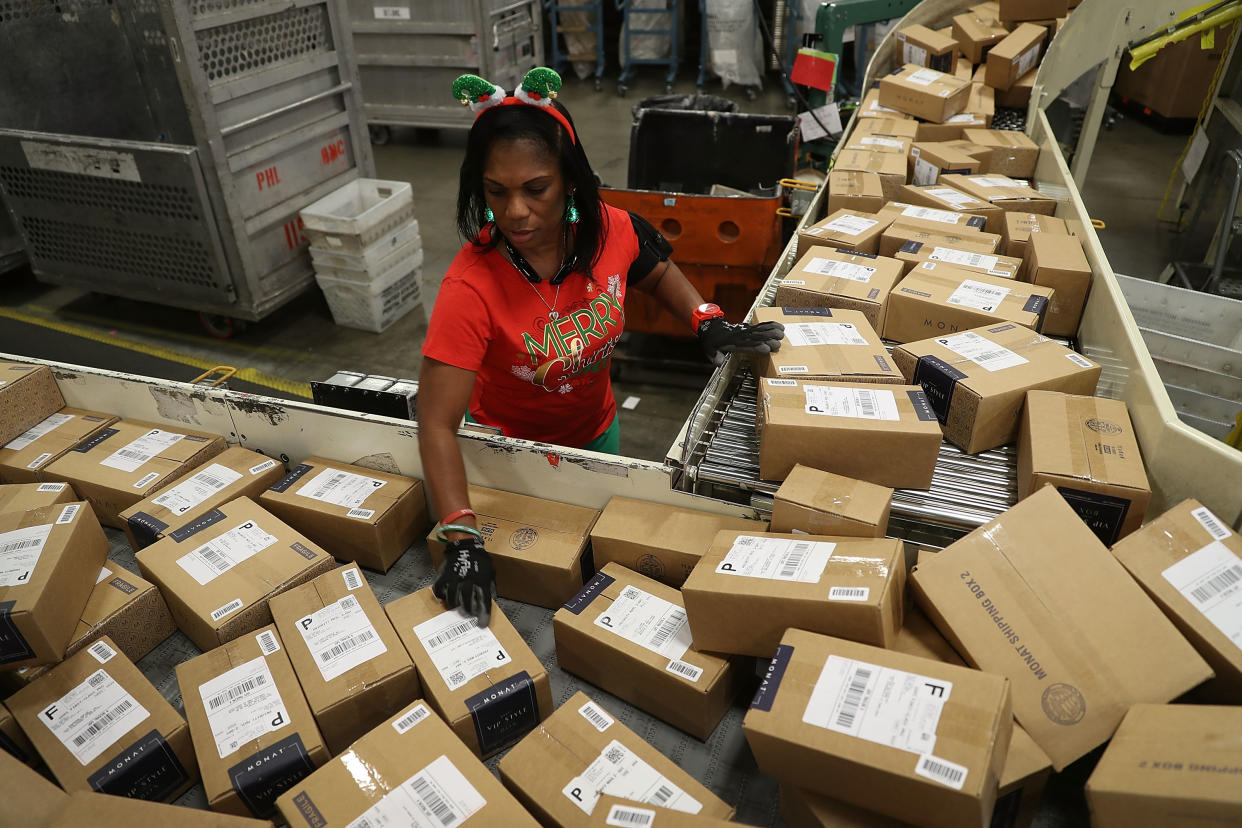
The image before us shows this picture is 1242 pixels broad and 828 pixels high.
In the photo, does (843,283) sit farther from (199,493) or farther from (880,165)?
(199,493)

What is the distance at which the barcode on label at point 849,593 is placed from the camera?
1.13 m

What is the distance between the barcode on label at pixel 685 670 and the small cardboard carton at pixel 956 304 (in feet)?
3.94

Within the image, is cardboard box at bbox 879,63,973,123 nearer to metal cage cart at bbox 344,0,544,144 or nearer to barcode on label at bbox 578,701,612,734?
barcode on label at bbox 578,701,612,734

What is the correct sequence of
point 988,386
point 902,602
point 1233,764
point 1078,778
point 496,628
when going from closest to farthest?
1. point 1233,764
2. point 1078,778
3. point 902,602
4. point 496,628
5. point 988,386

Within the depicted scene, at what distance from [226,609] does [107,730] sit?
0.25 meters

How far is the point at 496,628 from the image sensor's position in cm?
136

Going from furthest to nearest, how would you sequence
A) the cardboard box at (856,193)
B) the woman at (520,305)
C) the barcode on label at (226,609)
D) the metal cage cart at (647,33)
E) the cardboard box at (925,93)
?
the metal cage cart at (647,33), the cardboard box at (925,93), the cardboard box at (856,193), the woman at (520,305), the barcode on label at (226,609)

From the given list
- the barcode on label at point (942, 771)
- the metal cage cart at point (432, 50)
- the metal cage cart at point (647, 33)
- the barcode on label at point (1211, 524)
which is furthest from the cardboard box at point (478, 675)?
the metal cage cart at point (647, 33)

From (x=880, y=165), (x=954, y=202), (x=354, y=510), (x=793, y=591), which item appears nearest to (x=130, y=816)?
(x=354, y=510)

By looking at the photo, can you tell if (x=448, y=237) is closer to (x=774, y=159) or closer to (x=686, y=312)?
(x=774, y=159)

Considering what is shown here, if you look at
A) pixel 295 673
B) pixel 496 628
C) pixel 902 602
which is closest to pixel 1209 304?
pixel 902 602

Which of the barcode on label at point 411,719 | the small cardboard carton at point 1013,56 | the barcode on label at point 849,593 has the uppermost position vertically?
the small cardboard carton at point 1013,56

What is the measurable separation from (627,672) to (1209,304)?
2272mm

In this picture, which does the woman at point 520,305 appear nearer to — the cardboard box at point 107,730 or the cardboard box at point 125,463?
the cardboard box at point 107,730
